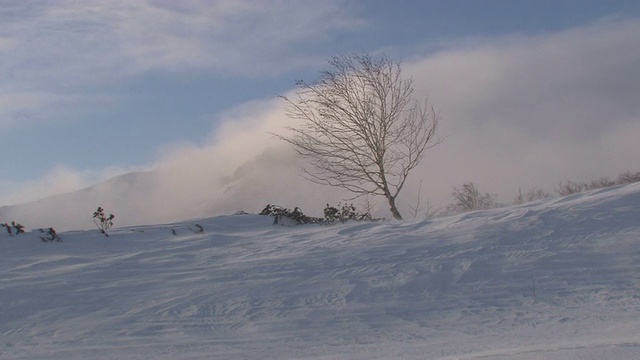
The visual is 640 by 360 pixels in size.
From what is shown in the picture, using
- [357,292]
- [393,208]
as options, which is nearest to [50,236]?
[357,292]

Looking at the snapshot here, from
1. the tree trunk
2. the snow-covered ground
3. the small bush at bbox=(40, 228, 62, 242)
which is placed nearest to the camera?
the snow-covered ground

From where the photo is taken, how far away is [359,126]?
21.1 m

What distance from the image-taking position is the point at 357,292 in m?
8.69

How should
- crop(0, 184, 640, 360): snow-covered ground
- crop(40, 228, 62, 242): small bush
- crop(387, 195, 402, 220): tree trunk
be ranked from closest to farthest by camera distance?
crop(0, 184, 640, 360): snow-covered ground, crop(40, 228, 62, 242): small bush, crop(387, 195, 402, 220): tree trunk

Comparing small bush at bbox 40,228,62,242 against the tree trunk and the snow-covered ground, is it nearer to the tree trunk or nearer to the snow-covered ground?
the snow-covered ground

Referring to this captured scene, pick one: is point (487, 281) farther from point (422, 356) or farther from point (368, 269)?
point (422, 356)

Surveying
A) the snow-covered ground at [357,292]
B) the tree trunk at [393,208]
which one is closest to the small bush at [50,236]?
the snow-covered ground at [357,292]

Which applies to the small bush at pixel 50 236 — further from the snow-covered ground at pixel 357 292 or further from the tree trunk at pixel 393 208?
the tree trunk at pixel 393 208

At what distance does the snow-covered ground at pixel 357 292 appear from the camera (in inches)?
277

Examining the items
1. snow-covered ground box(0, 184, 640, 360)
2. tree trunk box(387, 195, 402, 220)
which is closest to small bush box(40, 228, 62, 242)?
snow-covered ground box(0, 184, 640, 360)

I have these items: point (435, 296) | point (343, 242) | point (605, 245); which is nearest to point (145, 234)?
point (343, 242)

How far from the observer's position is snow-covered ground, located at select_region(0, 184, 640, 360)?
277 inches

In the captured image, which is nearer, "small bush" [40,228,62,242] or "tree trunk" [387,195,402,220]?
"small bush" [40,228,62,242]

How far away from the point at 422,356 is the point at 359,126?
49.6 ft
